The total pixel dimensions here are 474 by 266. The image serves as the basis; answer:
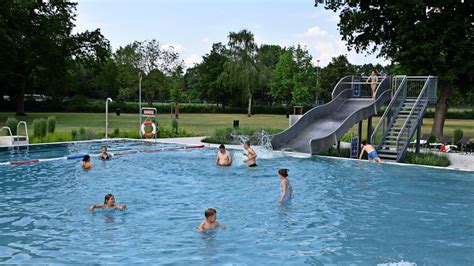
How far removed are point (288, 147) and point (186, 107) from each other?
183 ft

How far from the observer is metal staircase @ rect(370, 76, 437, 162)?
65.9 feet

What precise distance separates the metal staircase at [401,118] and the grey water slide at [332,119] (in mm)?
902

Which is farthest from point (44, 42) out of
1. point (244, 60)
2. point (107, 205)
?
point (107, 205)

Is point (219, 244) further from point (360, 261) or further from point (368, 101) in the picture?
point (368, 101)

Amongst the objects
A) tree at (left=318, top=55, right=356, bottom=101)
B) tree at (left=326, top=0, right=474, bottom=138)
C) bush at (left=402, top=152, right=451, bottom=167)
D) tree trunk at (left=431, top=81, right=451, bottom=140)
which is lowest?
bush at (left=402, top=152, right=451, bottom=167)

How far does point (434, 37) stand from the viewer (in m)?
→ 28.4

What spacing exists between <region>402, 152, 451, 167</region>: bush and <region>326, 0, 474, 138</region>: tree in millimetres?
9096

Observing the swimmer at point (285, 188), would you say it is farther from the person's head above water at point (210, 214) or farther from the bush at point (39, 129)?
the bush at point (39, 129)

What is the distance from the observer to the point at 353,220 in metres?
11.2

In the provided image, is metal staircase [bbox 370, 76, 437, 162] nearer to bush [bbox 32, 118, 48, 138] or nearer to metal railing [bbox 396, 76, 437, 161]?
metal railing [bbox 396, 76, 437, 161]

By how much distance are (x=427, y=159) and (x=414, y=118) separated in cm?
258

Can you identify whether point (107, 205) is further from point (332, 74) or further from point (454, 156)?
point (332, 74)

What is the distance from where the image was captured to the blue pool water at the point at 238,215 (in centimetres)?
866

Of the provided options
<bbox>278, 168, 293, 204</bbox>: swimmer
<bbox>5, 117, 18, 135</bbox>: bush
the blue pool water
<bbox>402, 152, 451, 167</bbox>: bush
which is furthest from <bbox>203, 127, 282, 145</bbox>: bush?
<bbox>278, 168, 293, 204</bbox>: swimmer
